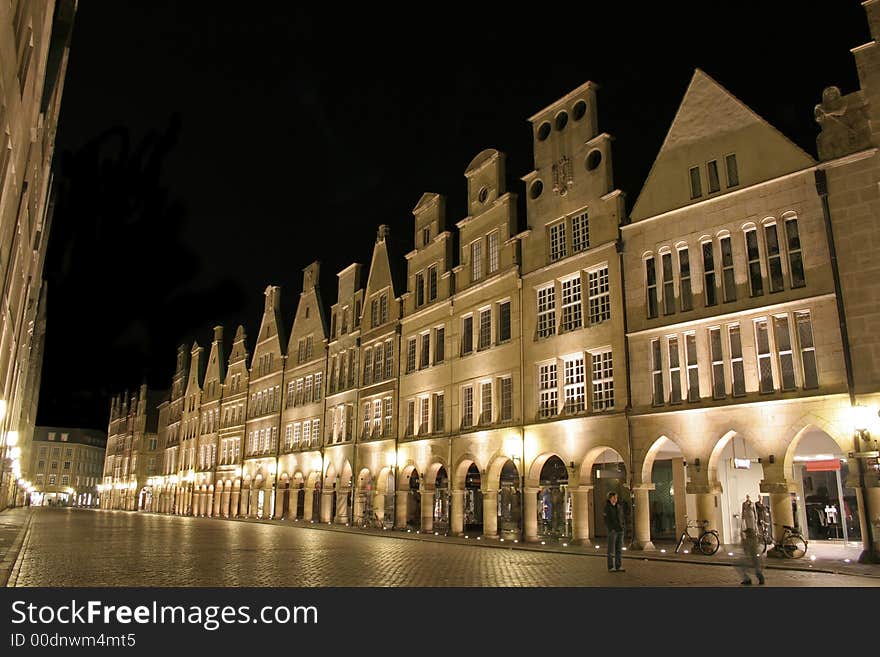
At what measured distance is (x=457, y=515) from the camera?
3653 centimetres

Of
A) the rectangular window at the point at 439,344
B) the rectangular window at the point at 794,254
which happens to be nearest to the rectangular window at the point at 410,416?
the rectangular window at the point at 439,344

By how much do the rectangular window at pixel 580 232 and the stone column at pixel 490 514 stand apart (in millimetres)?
12492

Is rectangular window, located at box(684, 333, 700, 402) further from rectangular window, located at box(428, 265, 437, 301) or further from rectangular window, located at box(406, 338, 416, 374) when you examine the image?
rectangular window, located at box(406, 338, 416, 374)

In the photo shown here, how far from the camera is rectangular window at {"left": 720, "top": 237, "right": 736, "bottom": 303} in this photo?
25.9 m

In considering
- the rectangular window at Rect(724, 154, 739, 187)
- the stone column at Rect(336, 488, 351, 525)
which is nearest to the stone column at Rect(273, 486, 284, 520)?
the stone column at Rect(336, 488, 351, 525)

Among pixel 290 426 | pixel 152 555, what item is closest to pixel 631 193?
pixel 152 555

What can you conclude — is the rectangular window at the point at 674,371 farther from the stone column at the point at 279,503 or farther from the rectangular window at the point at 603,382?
the stone column at the point at 279,503

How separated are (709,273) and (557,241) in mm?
8510

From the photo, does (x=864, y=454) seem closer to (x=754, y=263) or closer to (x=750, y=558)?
(x=754, y=263)

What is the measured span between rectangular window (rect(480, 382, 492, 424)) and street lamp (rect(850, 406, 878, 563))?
17.7 m

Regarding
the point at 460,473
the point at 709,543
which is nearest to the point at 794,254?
the point at 709,543

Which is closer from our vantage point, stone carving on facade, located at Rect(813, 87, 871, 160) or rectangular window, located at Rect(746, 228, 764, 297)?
stone carving on facade, located at Rect(813, 87, 871, 160)

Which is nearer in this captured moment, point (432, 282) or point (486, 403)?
point (486, 403)

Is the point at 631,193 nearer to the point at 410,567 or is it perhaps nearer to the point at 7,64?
the point at 410,567
